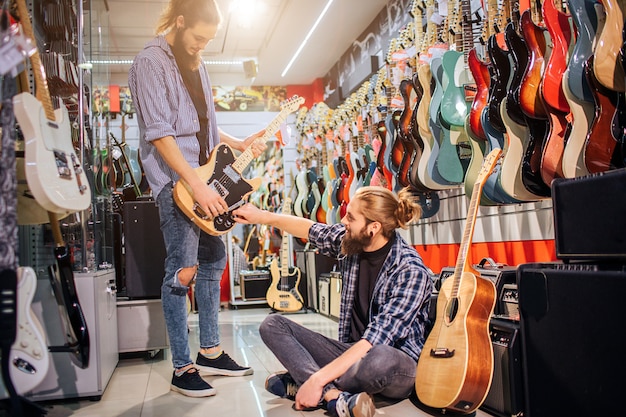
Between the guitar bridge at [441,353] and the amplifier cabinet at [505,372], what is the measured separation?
0.16 meters

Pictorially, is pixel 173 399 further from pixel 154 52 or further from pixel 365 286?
pixel 154 52

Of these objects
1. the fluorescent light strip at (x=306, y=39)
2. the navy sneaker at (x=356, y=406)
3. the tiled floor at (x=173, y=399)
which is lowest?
the tiled floor at (x=173, y=399)

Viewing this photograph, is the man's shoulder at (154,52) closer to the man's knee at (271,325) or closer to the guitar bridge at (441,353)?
the man's knee at (271,325)

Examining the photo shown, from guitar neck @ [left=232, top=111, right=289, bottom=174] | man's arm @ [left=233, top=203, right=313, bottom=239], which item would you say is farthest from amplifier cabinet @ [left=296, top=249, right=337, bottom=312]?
man's arm @ [left=233, top=203, right=313, bottom=239]

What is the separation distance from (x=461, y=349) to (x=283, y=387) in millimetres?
757

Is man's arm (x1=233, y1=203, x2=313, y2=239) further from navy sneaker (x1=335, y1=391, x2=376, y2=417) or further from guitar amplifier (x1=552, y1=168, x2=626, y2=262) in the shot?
guitar amplifier (x1=552, y1=168, x2=626, y2=262)

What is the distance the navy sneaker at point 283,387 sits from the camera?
2.24 m

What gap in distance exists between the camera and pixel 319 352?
2264 mm

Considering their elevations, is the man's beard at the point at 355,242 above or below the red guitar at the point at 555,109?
below

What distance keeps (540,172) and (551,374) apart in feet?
2.82

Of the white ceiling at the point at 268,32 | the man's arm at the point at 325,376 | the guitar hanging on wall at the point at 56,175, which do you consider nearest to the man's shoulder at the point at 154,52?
the guitar hanging on wall at the point at 56,175

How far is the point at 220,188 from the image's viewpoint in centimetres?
241

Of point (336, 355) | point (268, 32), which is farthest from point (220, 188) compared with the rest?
point (268, 32)

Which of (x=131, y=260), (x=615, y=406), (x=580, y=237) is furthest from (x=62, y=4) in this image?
(x=615, y=406)
